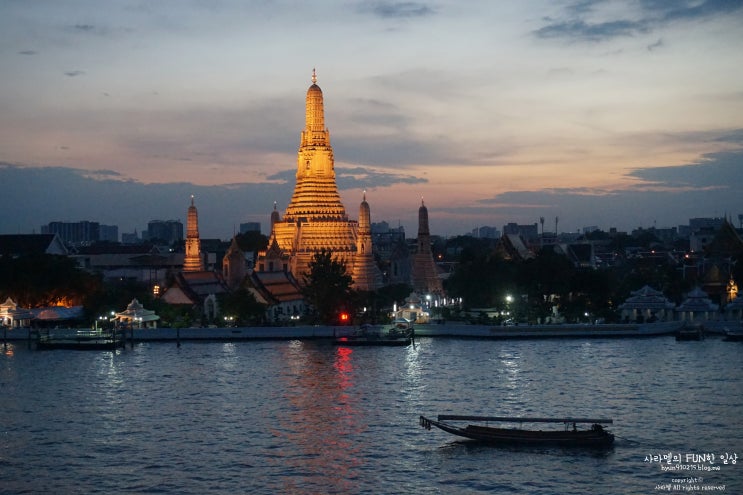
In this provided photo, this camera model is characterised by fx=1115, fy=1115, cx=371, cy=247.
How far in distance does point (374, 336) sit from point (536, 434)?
2913 centimetres

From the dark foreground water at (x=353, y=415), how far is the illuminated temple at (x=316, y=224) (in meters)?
22.4

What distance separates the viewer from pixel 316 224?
8362 centimetres

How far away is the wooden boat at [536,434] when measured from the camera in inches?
1267

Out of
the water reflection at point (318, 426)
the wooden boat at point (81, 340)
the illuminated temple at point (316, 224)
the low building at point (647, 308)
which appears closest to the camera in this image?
the water reflection at point (318, 426)

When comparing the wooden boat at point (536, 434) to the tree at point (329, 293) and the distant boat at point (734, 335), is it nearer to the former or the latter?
the distant boat at point (734, 335)

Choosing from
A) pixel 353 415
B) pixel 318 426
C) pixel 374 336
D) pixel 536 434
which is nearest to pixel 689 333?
pixel 374 336

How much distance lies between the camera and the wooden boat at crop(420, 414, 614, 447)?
32188 millimetres

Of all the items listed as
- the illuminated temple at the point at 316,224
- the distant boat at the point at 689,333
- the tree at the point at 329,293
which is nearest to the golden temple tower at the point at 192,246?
the illuminated temple at the point at 316,224

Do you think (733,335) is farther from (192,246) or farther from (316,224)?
(192,246)

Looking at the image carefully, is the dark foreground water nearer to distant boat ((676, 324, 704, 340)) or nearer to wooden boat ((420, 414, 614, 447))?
wooden boat ((420, 414, 614, 447))

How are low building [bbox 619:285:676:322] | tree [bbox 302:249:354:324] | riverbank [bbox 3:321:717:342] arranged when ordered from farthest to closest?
1. low building [bbox 619:285:676:322]
2. tree [bbox 302:249:354:324]
3. riverbank [bbox 3:321:717:342]

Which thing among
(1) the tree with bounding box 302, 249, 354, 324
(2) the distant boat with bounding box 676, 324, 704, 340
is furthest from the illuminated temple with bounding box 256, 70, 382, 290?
(2) the distant boat with bounding box 676, 324, 704, 340

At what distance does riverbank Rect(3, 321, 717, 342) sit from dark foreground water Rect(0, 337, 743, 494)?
4081 millimetres

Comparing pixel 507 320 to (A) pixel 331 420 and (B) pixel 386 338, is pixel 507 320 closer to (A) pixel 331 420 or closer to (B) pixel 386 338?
(B) pixel 386 338
